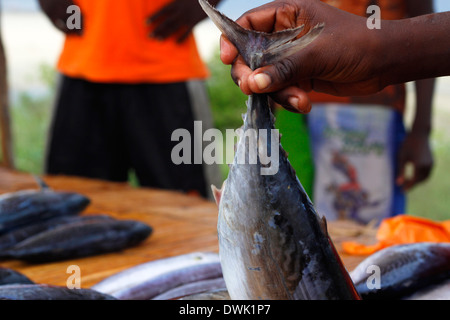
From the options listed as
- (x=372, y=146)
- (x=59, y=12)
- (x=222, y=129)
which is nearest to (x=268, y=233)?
(x=372, y=146)

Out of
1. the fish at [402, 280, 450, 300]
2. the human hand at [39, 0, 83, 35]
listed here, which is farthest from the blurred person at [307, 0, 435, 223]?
the fish at [402, 280, 450, 300]

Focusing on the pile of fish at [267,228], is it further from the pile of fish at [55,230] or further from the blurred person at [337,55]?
the pile of fish at [55,230]

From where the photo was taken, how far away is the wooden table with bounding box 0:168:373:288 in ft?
7.36

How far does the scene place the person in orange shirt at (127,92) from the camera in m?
3.58

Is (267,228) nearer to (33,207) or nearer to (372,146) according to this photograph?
(33,207)

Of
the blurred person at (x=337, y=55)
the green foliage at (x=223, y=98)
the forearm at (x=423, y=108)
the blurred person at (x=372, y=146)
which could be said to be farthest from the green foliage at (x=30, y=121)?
the blurred person at (x=337, y=55)

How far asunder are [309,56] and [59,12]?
9.99 ft

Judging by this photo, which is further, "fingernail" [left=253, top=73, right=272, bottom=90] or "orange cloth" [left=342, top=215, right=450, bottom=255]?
"orange cloth" [left=342, top=215, right=450, bottom=255]

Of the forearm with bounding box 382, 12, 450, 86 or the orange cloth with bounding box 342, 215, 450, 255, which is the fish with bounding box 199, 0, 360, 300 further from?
the orange cloth with bounding box 342, 215, 450, 255

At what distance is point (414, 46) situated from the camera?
125 centimetres

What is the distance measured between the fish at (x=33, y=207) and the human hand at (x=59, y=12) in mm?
1375

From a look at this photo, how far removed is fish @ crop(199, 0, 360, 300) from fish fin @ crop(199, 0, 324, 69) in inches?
0.5

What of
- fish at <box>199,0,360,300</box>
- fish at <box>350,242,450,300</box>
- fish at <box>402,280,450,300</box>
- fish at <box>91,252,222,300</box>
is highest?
fish at <box>199,0,360,300</box>

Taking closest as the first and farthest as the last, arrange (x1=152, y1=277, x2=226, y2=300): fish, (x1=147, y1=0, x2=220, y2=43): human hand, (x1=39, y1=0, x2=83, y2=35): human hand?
(x1=152, y1=277, x2=226, y2=300): fish < (x1=147, y1=0, x2=220, y2=43): human hand < (x1=39, y1=0, x2=83, y2=35): human hand
